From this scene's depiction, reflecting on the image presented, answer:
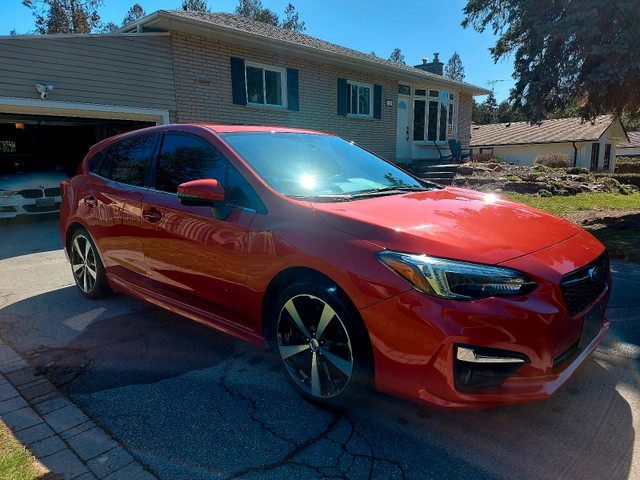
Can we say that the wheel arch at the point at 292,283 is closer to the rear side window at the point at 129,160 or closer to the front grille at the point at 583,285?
the front grille at the point at 583,285

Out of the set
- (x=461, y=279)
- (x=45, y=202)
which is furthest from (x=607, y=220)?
(x=45, y=202)

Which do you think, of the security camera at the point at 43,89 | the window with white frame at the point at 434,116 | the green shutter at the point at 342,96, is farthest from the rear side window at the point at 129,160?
the window with white frame at the point at 434,116

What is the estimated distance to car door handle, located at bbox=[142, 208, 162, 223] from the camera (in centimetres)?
329

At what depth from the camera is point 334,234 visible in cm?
230

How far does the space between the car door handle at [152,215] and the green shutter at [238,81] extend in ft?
28.4

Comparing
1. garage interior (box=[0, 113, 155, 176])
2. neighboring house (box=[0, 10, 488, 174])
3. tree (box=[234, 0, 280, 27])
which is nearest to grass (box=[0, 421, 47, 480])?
neighboring house (box=[0, 10, 488, 174])

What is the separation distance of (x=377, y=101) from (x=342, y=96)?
6.32 feet

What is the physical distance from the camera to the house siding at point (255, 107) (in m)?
10.5

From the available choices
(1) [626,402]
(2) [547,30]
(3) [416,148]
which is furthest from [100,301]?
(3) [416,148]

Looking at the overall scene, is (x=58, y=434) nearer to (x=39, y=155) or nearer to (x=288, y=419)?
(x=288, y=419)

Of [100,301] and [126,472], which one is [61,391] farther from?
[100,301]

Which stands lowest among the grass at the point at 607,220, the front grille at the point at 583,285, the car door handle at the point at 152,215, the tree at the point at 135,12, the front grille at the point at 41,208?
the grass at the point at 607,220

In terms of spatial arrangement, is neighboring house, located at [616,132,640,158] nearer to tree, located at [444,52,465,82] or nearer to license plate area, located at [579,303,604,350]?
tree, located at [444,52,465,82]

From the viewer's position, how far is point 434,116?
18375mm
